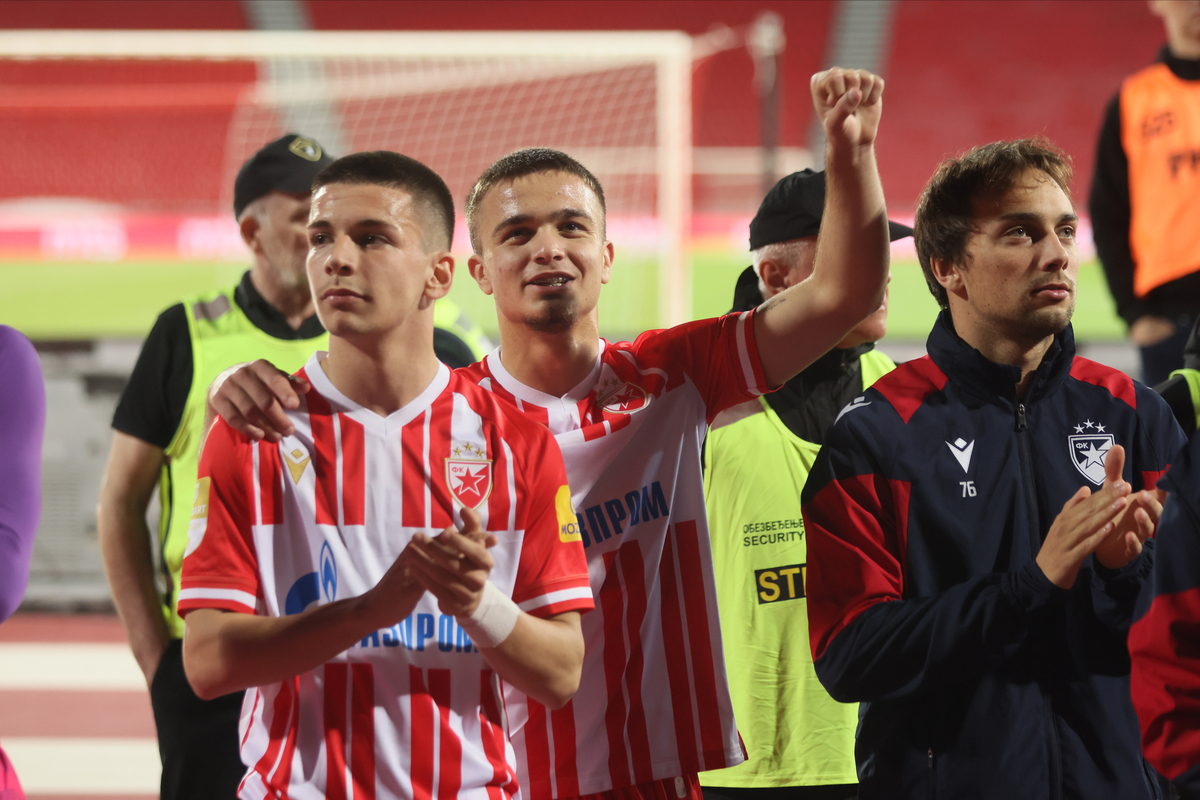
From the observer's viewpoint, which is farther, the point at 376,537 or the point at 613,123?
the point at 613,123

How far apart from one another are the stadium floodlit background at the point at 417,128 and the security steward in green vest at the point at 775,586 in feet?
10.7

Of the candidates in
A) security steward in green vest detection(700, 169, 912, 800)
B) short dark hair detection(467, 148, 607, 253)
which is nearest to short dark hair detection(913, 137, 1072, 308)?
security steward in green vest detection(700, 169, 912, 800)

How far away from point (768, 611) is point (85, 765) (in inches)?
145

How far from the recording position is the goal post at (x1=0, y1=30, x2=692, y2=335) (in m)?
10.1

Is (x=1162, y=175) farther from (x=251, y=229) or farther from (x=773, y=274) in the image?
(x=251, y=229)

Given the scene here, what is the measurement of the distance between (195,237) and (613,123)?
591cm

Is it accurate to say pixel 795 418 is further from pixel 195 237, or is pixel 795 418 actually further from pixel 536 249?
pixel 195 237

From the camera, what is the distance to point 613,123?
1162 cm

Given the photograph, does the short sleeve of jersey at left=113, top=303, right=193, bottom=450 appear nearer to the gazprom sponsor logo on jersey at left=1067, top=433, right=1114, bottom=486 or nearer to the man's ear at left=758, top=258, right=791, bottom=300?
the man's ear at left=758, top=258, right=791, bottom=300

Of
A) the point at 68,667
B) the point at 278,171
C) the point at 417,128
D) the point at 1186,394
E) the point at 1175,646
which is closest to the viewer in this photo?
the point at 1175,646

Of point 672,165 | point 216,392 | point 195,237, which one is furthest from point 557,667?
point 195,237

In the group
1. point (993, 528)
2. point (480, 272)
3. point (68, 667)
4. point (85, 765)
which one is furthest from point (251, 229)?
point (68, 667)

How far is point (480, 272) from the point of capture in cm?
239

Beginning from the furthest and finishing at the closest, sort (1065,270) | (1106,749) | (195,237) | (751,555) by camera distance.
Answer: (195,237)
(751,555)
(1065,270)
(1106,749)
